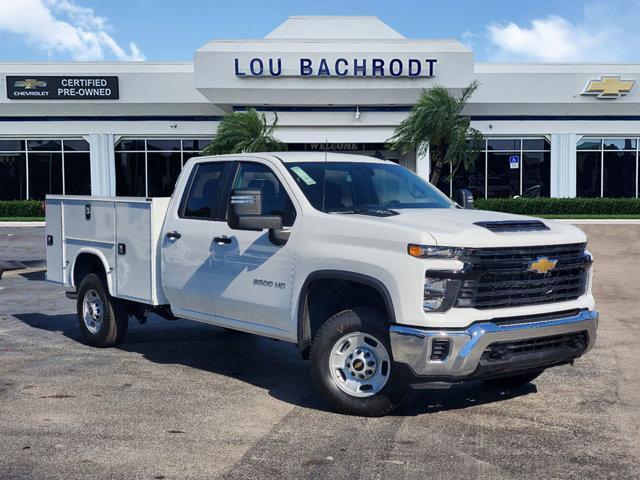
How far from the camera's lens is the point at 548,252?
6.27 metres

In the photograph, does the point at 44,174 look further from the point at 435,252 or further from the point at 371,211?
the point at 435,252

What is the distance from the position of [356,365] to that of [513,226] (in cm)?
160

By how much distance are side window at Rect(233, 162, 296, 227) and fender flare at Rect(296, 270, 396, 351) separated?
63cm

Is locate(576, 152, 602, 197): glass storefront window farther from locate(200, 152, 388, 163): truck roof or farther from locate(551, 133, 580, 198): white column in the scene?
locate(200, 152, 388, 163): truck roof

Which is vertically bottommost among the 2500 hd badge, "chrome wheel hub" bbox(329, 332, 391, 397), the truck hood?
"chrome wheel hub" bbox(329, 332, 391, 397)

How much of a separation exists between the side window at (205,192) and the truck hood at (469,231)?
1.91 m

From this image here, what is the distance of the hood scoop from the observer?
20.4 feet

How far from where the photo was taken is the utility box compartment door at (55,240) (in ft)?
32.0

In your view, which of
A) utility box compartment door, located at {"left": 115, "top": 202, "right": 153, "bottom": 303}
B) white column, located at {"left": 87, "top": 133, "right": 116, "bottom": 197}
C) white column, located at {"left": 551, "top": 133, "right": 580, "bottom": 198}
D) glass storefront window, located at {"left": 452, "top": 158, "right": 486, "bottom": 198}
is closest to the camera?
utility box compartment door, located at {"left": 115, "top": 202, "right": 153, "bottom": 303}

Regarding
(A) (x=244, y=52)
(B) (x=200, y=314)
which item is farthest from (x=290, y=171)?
(A) (x=244, y=52)

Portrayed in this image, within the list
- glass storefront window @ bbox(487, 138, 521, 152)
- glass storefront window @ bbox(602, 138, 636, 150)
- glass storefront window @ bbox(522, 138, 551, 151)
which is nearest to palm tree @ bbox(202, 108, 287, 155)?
glass storefront window @ bbox(487, 138, 521, 152)

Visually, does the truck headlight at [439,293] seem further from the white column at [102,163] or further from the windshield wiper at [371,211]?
the white column at [102,163]

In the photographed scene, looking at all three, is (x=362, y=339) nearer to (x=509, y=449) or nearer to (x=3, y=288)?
(x=509, y=449)

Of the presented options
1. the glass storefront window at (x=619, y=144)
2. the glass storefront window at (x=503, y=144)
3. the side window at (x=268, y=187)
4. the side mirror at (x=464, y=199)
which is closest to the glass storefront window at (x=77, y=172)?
the glass storefront window at (x=503, y=144)
